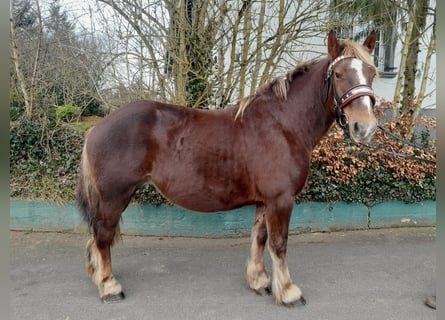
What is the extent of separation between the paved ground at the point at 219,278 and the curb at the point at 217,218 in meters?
0.13

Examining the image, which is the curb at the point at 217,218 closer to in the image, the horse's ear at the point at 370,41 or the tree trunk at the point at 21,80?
the tree trunk at the point at 21,80

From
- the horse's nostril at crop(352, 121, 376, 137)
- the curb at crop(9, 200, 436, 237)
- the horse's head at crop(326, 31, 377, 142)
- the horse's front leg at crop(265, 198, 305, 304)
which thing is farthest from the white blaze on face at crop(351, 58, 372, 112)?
the curb at crop(9, 200, 436, 237)

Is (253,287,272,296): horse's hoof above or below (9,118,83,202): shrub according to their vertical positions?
below

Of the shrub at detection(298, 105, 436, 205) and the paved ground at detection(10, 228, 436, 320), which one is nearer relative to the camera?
the paved ground at detection(10, 228, 436, 320)

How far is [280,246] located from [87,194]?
5.62ft

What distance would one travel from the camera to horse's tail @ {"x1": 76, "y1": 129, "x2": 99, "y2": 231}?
3.04 metres

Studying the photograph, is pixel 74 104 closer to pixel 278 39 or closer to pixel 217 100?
pixel 217 100

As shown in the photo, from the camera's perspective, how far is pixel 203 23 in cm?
485

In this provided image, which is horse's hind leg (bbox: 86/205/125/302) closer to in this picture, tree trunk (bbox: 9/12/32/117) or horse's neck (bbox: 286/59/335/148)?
horse's neck (bbox: 286/59/335/148)

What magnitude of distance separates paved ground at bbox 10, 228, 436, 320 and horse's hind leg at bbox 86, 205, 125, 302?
98 millimetres

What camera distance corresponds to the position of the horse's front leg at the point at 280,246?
2.88m

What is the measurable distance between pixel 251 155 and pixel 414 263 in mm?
2292

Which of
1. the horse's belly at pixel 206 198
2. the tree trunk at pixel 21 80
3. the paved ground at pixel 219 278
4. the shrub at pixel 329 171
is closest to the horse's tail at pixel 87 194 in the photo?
the horse's belly at pixel 206 198

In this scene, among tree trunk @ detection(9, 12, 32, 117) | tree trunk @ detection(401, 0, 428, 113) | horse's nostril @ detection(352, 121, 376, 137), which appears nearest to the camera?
horse's nostril @ detection(352, 121, 376, 137)
